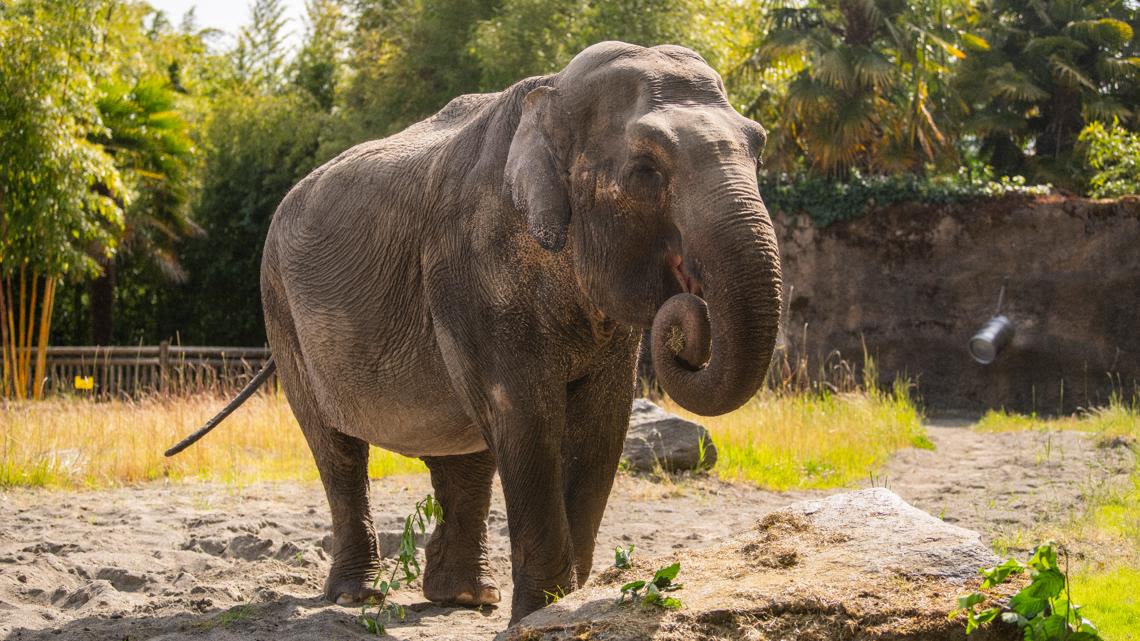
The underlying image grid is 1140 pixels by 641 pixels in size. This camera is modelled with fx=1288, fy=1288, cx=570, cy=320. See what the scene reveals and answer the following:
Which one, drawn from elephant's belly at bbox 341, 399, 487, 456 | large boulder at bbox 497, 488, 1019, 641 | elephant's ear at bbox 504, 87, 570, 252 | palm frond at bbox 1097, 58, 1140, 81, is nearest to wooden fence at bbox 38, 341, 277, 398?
elephant's belly at bbox 341, 399, 487, 456

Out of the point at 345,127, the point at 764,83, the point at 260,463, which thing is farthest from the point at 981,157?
the point at 260,463

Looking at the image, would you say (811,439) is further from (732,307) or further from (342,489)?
(732,307)

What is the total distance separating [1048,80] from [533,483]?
23.5 metres

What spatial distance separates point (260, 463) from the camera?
10.9 meters

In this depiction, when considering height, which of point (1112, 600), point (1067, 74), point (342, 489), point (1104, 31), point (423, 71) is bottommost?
point (1112, 600)

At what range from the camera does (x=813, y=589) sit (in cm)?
380

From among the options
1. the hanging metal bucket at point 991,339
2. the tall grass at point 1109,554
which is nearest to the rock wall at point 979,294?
the hanging metal bucket at point 991,339

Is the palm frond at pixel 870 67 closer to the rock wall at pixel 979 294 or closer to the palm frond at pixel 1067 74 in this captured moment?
the rock wall at pixel 979 294

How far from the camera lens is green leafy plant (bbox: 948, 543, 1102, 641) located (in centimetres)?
339

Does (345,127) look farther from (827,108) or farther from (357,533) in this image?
(357,533)

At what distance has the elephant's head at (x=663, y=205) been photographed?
12.1ft

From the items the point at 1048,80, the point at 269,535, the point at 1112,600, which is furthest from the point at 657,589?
the point at 1048,80

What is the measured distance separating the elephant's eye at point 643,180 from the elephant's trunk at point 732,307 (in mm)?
219

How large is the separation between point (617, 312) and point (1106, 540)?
4113 millimetres
